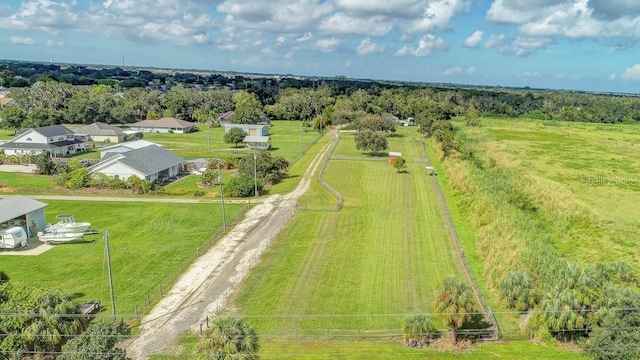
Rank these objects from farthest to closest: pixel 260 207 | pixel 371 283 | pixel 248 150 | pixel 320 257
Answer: pixel 248 150 → pixel 260 207 → pixel 320 257 → pixel 371 283

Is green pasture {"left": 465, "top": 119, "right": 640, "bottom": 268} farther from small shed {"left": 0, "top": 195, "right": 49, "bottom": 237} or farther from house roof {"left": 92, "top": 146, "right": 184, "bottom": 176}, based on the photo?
house roof {"left": 92, "top": 146, "right": 184, "bottom": 176}

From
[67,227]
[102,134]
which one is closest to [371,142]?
[67,227]

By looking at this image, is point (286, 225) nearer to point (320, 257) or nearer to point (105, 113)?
point (320, 257)

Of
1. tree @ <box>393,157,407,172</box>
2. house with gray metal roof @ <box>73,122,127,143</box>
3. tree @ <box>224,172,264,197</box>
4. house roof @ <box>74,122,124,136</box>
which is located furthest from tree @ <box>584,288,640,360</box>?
house roof @ <box>74,122,124,136</box>

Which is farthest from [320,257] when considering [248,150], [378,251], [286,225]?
[248,150]

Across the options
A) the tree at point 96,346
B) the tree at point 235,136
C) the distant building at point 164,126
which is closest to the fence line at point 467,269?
the tree at point 96,346
